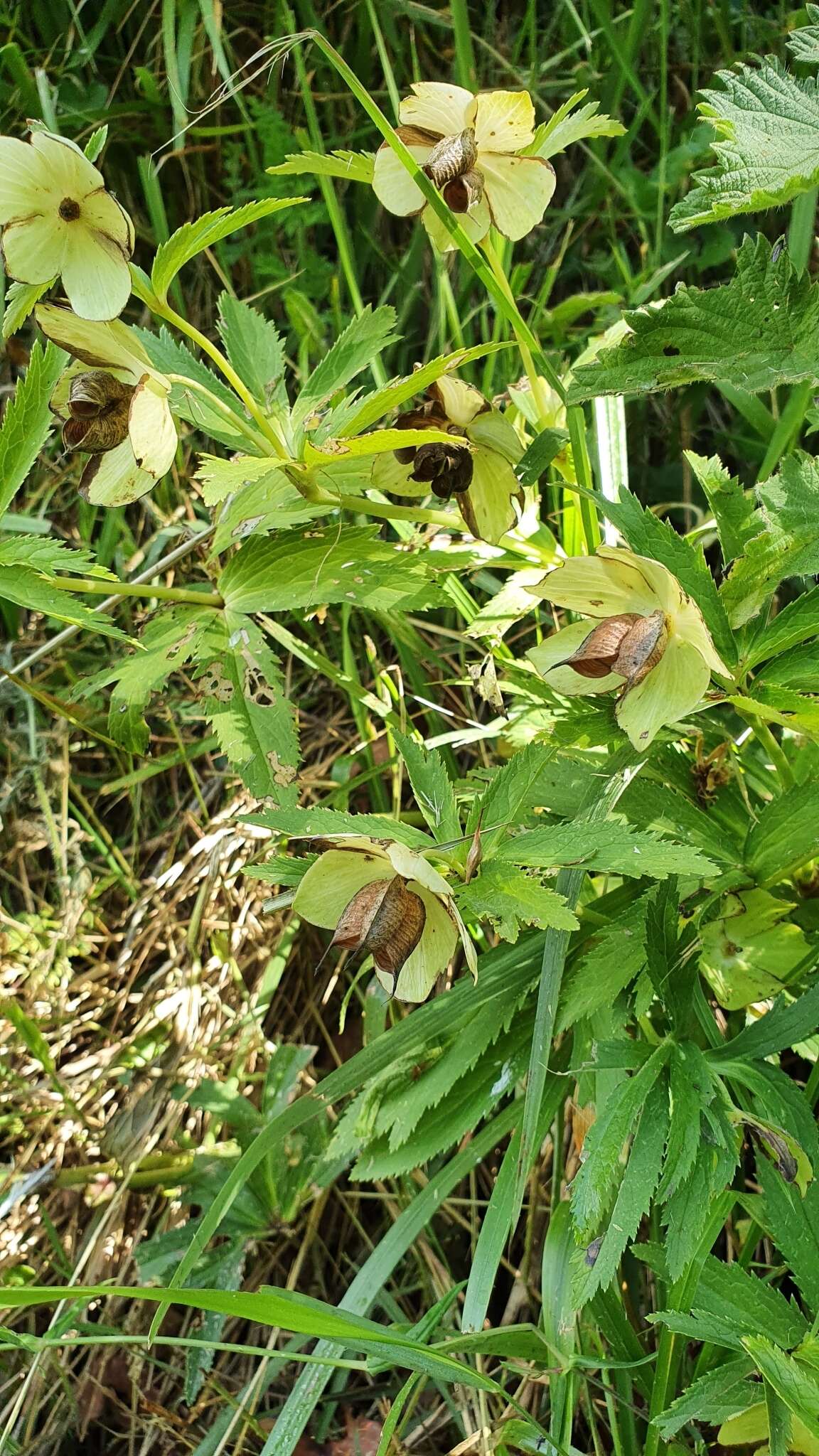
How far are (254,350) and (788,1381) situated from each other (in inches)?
40.8

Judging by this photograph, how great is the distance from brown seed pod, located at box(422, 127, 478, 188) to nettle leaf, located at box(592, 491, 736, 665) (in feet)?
1.07

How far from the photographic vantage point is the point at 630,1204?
93 centimetres

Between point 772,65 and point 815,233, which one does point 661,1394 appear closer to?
point 772,65

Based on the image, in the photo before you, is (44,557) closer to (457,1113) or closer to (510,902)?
(510,902)

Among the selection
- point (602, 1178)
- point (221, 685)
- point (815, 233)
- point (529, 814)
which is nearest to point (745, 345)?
point (529, 814)

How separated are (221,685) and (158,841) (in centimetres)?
65

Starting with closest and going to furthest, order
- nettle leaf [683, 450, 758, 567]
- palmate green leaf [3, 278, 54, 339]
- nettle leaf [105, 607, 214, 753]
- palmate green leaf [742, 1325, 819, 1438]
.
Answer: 1. palmate green leaf [742, 1325, 819, 1438]
2. palmate green leaf [3, 278, 54, 339]
3. nettle leaf [683, 450, 758, 567]
4. nettle leaf [105, 607, 214, 753]

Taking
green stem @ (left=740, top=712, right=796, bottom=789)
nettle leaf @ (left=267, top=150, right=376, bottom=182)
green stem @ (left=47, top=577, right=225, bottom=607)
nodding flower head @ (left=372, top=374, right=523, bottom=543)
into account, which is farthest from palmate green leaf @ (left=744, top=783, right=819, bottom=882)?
nettle leaf @ (left=267, top=150, right=376, bottom=182)

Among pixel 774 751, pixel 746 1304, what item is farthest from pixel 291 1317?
pixel 774 751

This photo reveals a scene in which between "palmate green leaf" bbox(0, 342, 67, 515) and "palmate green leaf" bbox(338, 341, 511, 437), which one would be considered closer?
"palmate green leaf" bbox(338, 341, 511, 437)

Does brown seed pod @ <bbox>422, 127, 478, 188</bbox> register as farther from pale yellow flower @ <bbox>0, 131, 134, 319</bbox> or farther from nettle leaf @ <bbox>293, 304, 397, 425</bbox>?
pale yellow flower @ <bbox>0, 131, 134, 319</bbox>

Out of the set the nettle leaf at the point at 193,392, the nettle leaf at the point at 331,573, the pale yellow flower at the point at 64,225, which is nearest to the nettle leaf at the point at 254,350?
the nettle leaf at the point at 193,392

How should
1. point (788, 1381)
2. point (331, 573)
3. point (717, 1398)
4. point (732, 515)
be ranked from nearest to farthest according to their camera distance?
point (788, 1381) → point (717, 1398) → point (732, 515) → point (331, 573)

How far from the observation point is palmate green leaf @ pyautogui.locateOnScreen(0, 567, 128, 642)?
100 cm
